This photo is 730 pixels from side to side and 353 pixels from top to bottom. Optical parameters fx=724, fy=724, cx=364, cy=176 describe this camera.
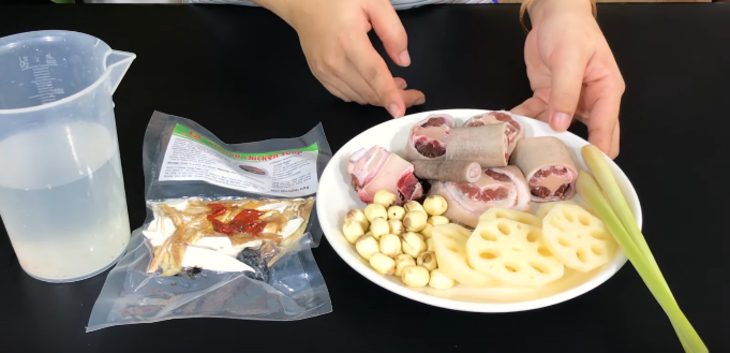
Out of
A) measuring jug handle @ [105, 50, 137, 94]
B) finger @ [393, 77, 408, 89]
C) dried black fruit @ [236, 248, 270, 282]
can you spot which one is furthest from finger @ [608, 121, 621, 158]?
measuring jug handle @ [105, 50, 137, 94]

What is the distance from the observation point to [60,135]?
72 cm

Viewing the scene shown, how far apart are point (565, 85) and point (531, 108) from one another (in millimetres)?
107

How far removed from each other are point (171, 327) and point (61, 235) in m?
0.15

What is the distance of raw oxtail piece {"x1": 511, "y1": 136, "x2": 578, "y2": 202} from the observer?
34.0 inches

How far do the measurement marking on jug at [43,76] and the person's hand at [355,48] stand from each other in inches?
14.7

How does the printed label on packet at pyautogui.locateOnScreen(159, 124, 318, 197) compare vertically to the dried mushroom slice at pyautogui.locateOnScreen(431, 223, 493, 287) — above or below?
below

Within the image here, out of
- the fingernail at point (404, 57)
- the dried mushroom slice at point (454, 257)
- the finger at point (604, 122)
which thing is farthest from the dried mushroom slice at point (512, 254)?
the fingernail at point (404, 57)

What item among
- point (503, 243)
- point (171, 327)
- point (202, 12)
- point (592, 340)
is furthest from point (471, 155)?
point (202, 12)

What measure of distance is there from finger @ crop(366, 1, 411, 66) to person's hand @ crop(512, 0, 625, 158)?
0.19 meters

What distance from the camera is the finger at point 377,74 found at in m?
0.98

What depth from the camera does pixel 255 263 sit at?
0.80 metres

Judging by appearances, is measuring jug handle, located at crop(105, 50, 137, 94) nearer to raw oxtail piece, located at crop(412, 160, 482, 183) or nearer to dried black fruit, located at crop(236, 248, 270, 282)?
dried black fruit, located at crop(236, 248, 270, 282)

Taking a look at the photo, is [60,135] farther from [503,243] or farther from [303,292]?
[503,243]

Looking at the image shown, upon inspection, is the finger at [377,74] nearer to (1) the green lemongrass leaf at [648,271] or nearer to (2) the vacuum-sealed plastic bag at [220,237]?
(2) the vacuum-sealed plastic bag at [220,237]
